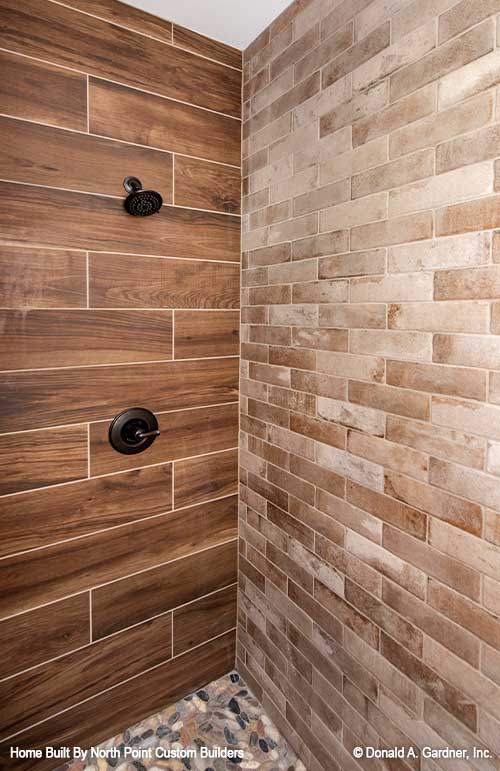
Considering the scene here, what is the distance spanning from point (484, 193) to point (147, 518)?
138cm

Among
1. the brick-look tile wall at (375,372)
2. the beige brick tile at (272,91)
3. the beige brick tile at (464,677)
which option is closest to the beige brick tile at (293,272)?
the brick-look tile wall at (375,372)

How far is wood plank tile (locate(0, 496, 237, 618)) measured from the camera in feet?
4.51

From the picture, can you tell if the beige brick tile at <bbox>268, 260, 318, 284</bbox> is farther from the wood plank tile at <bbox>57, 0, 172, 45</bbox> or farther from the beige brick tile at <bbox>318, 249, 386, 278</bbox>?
the wood plank tile at <bbox>57, 0, 172, 45</bbox>

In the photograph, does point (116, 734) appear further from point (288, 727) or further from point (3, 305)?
point (3, 305)

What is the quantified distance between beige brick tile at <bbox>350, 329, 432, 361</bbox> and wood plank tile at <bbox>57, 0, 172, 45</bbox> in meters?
1.19

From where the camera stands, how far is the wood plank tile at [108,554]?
1.37 metres

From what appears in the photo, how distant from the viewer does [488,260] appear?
A: 913 mm

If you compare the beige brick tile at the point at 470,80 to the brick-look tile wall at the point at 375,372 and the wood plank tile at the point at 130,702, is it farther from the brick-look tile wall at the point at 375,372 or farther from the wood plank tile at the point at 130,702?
the wood plank tile at the point at 130,702

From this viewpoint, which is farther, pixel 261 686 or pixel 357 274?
pixel 261 686

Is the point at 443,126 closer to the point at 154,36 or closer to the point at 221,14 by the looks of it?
the point at 221,14

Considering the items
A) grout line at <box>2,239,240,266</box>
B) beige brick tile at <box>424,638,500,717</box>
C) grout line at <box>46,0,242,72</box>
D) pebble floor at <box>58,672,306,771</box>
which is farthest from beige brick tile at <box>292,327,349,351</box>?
pebble floor at <box>58,672,306,771</box>

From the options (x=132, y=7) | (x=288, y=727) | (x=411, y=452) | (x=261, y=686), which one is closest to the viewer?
(x=411, y=452)

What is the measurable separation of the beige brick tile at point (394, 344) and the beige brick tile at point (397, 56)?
0.63 m

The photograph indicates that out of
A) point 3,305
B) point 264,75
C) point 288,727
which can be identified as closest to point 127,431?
point 3,305
